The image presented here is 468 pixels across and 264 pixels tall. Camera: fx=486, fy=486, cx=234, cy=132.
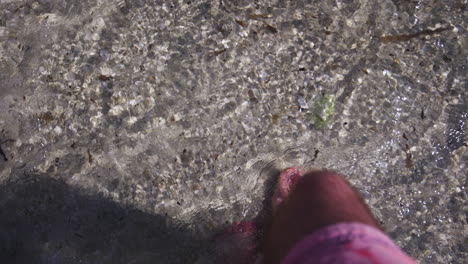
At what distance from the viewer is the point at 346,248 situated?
4.25ft

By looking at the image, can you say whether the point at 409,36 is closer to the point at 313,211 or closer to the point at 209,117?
the point at 209,117

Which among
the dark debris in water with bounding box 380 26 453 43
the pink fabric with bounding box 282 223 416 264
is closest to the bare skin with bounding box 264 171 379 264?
the pink fabric with bounding box 282 223 416 264

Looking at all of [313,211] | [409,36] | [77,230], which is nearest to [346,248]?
[313,211]

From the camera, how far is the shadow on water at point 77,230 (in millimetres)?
1954

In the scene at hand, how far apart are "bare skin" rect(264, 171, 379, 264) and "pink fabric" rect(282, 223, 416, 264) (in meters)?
0.04

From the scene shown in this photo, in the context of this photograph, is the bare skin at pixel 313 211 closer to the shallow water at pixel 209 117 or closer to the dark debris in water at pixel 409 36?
the shallow water at pixel 209 117

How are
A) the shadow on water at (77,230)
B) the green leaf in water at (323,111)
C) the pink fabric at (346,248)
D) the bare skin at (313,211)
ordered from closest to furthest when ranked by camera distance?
the pink fabric at (346,248) < the bare skin at (313,211) < the shadow on water at (77,230) < the green leaf in water at (323,111)

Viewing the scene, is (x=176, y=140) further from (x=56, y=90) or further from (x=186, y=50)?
(x=56, y=90)

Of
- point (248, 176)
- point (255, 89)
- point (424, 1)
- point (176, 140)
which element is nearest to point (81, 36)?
point (176, 140)

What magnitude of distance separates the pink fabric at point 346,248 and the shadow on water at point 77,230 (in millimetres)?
745

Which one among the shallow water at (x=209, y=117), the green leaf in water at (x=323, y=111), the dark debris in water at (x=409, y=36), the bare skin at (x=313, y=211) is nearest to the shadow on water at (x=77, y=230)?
the shallow water at (x=209, y=117)

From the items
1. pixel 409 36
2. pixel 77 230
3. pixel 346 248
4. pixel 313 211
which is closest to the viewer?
pixel 346 248

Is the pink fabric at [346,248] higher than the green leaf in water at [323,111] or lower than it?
higher

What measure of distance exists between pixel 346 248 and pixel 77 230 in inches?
45.9
